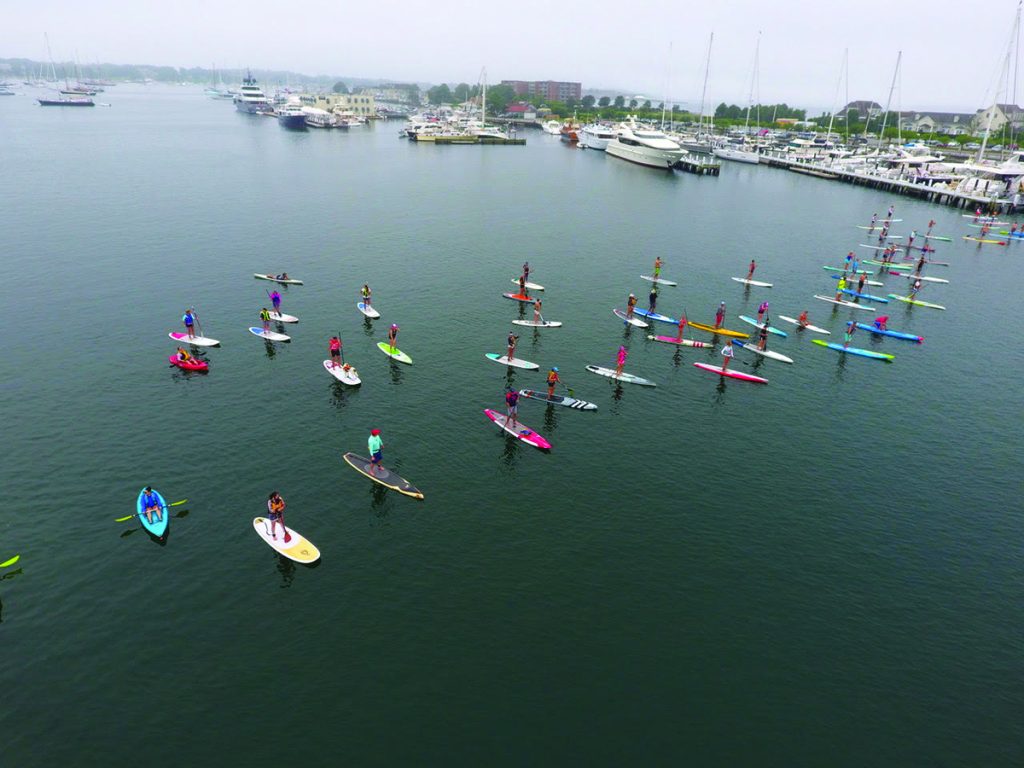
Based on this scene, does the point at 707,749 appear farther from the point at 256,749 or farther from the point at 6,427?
the point at 6,427

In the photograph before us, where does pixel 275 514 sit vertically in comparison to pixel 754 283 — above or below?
below

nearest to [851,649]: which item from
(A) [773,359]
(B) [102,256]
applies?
(A) [773,359]

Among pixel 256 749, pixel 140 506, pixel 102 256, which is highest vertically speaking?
pixel 102 256

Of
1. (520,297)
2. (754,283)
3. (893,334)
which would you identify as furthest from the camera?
(754,283)

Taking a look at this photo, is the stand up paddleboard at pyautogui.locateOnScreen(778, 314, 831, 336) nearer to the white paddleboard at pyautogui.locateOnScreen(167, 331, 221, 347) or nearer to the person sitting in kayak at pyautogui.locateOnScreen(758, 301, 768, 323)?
the person sitting in kayak at pyautogui.locateOnScreen(758, 301, 768, 323)

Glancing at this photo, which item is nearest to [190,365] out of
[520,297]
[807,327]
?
[520,297]

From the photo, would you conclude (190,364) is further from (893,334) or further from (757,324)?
(893,334)
